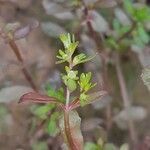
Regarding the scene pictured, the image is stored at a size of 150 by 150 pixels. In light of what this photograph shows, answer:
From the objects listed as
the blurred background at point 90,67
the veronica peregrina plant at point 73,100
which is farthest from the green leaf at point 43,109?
the veronica peregrina plant at point 73,100

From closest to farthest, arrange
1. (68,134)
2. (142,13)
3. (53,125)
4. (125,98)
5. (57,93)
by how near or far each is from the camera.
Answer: (68,134) < (57,93) < (53,125) < (142,13) < (125,98)

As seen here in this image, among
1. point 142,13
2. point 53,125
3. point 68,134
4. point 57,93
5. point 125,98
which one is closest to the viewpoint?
point 68,134

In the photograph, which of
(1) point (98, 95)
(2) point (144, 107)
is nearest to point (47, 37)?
(2) point (144, 107)

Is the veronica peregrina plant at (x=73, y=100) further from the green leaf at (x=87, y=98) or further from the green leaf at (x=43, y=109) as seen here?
the green leaf at (x=43, y=109)

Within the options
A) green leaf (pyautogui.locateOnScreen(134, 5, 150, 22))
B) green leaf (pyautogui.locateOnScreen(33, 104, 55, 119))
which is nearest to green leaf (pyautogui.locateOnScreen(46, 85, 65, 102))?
green leaf (pyautogui.locateOnScreen(33, 104, 55, 119))

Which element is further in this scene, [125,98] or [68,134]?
[125,98]

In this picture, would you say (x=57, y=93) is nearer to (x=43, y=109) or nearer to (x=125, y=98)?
(x=43, y=109)

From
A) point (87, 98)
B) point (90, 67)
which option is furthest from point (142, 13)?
point (87, 98)

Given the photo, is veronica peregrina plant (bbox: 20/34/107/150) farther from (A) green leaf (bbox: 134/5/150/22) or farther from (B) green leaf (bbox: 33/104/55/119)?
(A) green leaf (bbox: 134/5/150/22)

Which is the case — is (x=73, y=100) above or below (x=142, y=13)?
below
